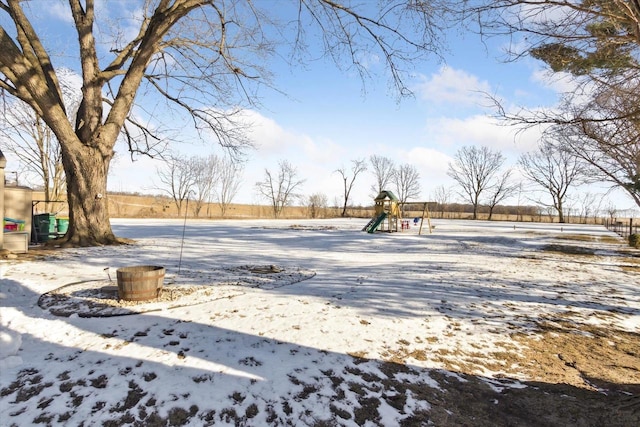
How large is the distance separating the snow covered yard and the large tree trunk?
14.3 ft

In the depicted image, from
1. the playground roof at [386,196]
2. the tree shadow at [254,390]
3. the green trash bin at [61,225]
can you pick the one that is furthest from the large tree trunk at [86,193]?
the playground roof at [386,196]

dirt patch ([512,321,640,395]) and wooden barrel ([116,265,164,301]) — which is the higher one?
wooden barrel ([116,265,164,301])

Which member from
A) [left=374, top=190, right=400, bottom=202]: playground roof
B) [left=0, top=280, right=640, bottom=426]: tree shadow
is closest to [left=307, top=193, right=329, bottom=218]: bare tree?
[left=374, top=190, right=400, bottom=202]: playground roof

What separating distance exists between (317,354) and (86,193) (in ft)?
33.6

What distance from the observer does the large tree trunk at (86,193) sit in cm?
1053

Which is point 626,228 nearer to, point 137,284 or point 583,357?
point 583,357

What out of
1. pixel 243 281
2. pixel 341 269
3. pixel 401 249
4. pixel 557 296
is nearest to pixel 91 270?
pixel 243 281

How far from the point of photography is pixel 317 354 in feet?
12.4

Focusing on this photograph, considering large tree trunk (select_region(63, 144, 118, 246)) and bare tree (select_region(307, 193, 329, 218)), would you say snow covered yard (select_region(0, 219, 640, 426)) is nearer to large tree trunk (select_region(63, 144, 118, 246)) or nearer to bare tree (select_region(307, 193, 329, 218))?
large tree trunk (select_region(63, 144, 118, 246))

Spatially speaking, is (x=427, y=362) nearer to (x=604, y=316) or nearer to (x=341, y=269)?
(x=604, y=316)

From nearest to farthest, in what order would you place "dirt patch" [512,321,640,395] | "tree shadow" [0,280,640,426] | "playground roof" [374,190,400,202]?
1. "tree shadow" [0,280,640,426]
2. "dirt patch" [512,321,640,395]
3. "playground roof" [374,190,400,202]

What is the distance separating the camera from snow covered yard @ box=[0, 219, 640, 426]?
2898 mm

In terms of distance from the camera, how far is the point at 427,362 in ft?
12.5

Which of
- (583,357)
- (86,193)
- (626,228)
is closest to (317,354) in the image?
(583,357)
